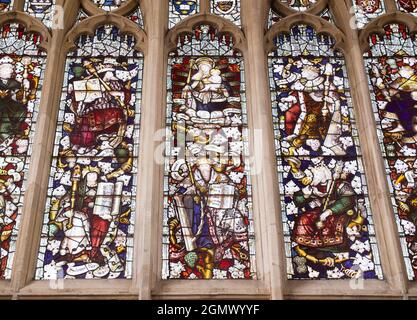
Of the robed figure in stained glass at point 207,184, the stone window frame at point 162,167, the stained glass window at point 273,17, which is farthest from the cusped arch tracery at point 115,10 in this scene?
the stained glass window at point 273,17

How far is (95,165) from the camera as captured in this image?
8930 mm

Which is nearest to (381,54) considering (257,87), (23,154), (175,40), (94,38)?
(257,87)

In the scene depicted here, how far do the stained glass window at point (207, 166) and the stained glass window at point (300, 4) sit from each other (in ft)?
3.36

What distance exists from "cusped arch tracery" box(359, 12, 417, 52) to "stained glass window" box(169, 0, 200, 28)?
2185mm

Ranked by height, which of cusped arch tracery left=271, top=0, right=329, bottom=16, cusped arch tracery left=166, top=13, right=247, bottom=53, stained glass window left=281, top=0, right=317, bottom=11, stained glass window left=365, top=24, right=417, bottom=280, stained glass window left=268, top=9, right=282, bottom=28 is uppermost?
stained glass window left=281, top=0, right=317, bottom=11

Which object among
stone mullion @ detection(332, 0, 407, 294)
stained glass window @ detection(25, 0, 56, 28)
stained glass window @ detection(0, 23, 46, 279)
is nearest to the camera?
stone mullion @ detection(332, 0, 407, 294)

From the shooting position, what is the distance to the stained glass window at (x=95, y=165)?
825 centimetres

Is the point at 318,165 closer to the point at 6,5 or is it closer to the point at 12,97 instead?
the point at 12,97

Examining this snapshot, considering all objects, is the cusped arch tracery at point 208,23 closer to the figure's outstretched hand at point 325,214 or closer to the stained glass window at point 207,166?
the stained glass window at point 207,166

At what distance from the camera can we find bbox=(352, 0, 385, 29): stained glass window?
33.4 ft

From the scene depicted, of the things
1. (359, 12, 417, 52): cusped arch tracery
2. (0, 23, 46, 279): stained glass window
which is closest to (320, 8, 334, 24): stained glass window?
(359, 12, 417, 52): cusped arch tracery

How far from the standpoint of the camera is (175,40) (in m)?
9.95

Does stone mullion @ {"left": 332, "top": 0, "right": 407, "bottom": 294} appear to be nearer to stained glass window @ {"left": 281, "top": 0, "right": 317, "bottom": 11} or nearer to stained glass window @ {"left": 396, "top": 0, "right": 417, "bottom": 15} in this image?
stained glass window @ {"left": 281, "top": 0, "right": 317, "bottom": 11}

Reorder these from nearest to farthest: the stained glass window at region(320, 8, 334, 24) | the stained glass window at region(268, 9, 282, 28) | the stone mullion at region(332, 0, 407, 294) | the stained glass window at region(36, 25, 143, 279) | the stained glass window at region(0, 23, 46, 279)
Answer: the stone mullion at region(332, 0, 407, 294), the stained glass window at region(36, 25, 143, 279), the stained glass window at region(0, 23, 46, 279), the stained glass window at region(268, 9, 282, 28), the stained glass window at region(320, 8, 334, 24)
